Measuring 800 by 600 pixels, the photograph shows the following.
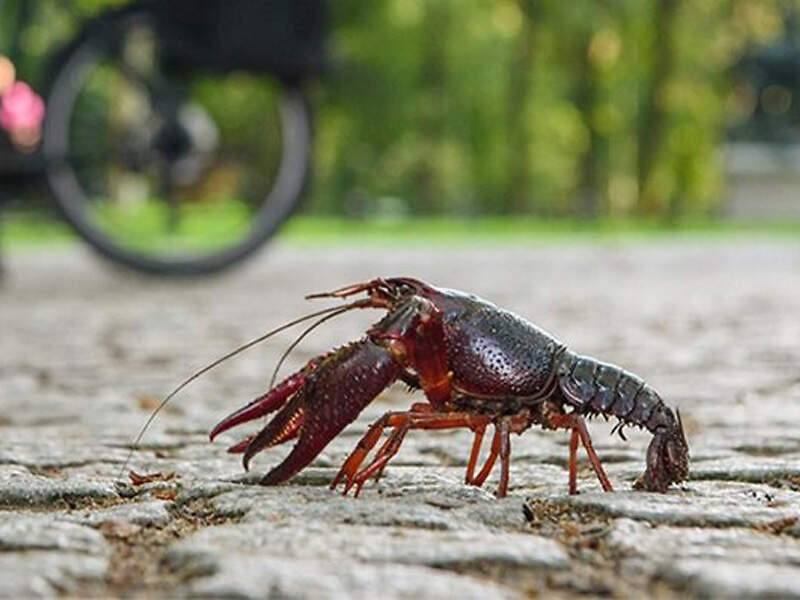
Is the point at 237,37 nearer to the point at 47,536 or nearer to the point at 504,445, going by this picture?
the point at 504,445

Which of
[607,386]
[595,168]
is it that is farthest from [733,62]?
[607,386]

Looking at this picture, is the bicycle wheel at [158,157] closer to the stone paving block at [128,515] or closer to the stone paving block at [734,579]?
the stone paving block at [128,515]

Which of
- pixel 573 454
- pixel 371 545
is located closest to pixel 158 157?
pixel 573 454

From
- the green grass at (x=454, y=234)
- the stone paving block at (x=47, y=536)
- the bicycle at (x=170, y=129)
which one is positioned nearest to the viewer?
the stone paving block at (x=47, y=536)

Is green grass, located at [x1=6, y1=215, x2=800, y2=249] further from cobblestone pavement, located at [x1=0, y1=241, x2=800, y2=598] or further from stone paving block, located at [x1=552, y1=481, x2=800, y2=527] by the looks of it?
stone paving block, located at [x1=552, y1=481, x2=800, y2=527]

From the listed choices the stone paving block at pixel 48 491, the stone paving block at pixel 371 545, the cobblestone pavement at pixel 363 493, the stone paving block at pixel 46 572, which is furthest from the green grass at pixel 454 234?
the stone paving block at pixel 46 572

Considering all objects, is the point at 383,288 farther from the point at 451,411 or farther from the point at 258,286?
the point at 258,286

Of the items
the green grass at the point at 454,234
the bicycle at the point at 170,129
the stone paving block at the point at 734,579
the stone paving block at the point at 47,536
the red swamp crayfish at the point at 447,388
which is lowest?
the green grass at the point at 454,234

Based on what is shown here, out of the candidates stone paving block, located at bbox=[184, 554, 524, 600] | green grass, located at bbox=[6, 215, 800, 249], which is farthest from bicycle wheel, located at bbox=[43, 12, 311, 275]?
stone paving block, located at bbox=[184, 554, 524, 600]

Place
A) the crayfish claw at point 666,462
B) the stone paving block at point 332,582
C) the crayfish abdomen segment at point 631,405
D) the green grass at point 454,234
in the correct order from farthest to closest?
the green grass at point 454,234, the crayfish claw at point 666,462, the crayfish abdomen segment at point 631,405, the stone paving block at point 332,582
